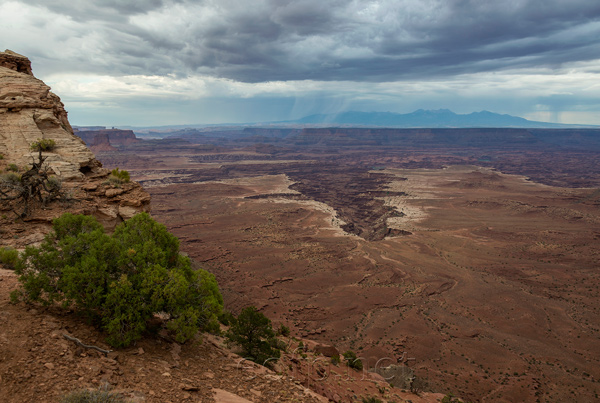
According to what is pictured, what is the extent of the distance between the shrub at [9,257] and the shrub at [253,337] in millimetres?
8391

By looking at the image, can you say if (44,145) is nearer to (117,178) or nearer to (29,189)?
(117,178)

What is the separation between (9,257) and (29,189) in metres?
3.62

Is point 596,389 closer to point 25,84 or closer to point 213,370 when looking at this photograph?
point 213,370

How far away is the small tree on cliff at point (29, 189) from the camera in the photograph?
13633 millimetres

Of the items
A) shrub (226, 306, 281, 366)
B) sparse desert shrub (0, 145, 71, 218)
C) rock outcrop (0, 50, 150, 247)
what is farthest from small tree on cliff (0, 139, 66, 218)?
shrub (226, 306, 281, 366)

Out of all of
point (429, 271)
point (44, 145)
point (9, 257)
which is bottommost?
point (429, 271)

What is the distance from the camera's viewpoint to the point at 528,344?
2305cm

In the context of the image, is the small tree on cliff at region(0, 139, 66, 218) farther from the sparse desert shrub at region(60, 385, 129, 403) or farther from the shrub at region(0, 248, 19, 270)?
the sparse desert shrub at region(60, 385, 129, 403)

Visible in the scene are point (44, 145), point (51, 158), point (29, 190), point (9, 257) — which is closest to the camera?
point (9, 257)

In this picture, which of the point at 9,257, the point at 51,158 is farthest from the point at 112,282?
the point at 51,158

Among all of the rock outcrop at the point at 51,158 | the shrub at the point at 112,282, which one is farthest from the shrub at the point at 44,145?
the shrub at the point at 112,282

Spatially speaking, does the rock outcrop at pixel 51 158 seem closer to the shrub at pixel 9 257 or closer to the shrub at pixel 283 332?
the shrub at pixel 9 257

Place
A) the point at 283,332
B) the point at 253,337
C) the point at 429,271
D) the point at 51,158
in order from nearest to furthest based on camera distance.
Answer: the point at 253,337, the point at 51,158, the point at 283,332, the point at 429,271

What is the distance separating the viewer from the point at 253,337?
1305cm
